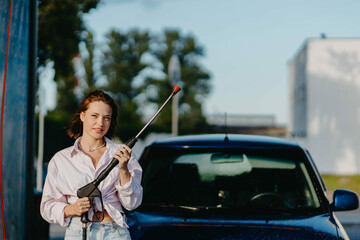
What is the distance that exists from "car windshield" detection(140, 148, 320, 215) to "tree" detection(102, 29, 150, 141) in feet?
178

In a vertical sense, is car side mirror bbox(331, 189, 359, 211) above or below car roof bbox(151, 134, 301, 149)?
below

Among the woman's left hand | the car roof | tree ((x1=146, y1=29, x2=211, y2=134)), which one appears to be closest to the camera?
the woman's left hand

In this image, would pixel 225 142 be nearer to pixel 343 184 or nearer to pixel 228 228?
pixel 228 228

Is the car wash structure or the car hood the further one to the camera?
the car wash structure

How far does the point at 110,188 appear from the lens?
10.5 ft

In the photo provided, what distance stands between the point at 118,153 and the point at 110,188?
0.94 ft

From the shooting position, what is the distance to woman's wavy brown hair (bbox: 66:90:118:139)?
3264mm

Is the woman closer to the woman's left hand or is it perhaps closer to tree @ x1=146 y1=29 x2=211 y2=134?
the woman's left hand

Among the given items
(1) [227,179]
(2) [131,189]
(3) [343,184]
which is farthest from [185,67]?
(2) [131,189]

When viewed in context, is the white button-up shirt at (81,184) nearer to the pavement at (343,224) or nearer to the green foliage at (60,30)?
the pavement at (343,224)

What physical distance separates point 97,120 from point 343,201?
2.08 metres

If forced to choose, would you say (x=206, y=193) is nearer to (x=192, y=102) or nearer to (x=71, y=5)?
(x=71, y=5)

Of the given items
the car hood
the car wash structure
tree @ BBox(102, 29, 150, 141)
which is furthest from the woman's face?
tree @ BBox(102, 29, 150, 141)

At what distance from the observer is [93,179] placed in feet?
10.4
